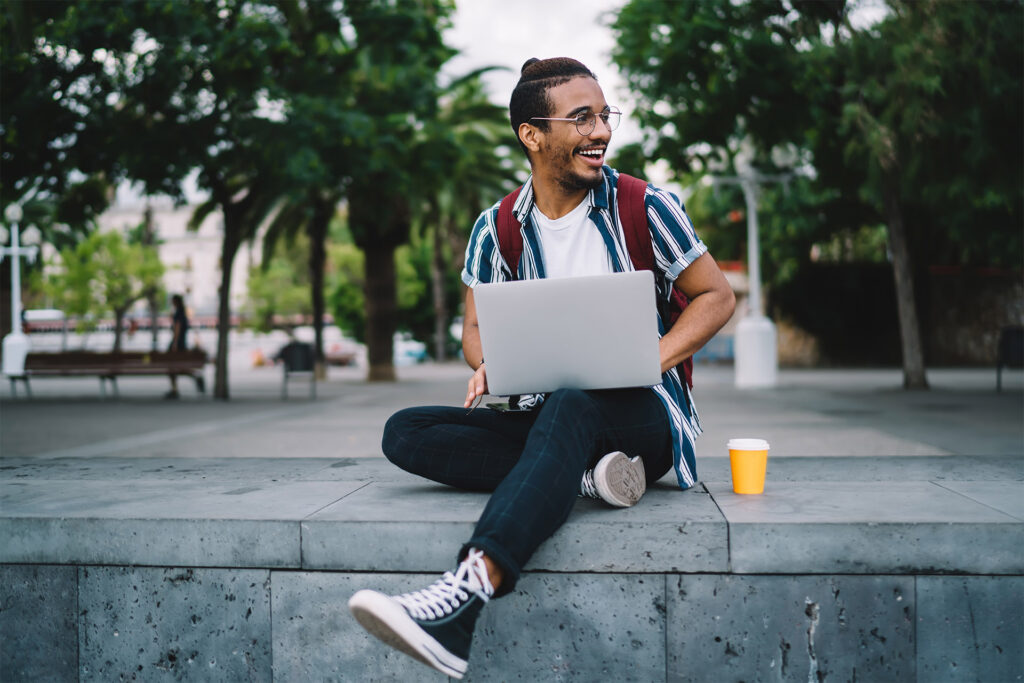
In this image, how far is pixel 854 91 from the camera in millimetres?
11125

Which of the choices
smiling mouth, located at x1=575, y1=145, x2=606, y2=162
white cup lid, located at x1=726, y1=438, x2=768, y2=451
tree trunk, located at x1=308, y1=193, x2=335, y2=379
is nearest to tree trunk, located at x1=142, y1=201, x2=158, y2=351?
tree trunk, located at x1=308, y1=193, x2=335, y2=379

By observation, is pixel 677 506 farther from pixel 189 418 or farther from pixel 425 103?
pixel 425 103

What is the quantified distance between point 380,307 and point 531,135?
16.9 metres

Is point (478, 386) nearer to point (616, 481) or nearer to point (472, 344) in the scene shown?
point (472, 344)

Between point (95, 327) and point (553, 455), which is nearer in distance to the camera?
point (553, 455)

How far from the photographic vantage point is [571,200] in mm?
3305

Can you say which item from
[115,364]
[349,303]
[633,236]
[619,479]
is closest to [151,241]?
[349,303]

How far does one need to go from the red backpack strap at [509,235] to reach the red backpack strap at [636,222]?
1.27ft

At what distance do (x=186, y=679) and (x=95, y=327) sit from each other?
1746 inches

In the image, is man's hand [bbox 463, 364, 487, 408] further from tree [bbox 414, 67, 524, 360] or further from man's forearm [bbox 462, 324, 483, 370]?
tree [bbox 414, 67, 524, 360]

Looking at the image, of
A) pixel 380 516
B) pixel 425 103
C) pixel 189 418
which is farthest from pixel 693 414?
pixel 425 103

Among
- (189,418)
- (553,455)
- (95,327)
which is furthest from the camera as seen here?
(95,327)

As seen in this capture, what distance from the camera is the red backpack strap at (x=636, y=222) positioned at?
10.4 feet

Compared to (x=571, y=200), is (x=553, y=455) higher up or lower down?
lower down
